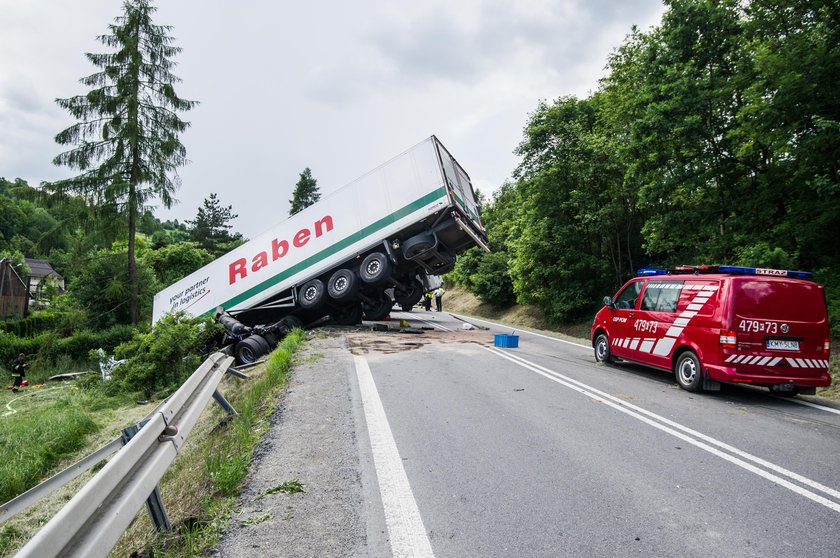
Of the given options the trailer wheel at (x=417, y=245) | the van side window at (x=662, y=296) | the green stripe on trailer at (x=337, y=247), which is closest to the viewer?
the van side window at (x=662, y=296)

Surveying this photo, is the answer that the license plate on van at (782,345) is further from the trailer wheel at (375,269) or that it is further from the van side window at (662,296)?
the trailer wheel at (375,269)

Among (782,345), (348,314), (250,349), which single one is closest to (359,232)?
(348,314)

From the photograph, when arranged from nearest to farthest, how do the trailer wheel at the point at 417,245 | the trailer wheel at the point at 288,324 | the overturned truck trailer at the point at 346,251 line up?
the overturned truck trailer at the point at 346,251, the trailer wheel at the point at 417,245, the trailer wheel at the point at 288,324

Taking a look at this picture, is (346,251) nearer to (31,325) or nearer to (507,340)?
(507,340)

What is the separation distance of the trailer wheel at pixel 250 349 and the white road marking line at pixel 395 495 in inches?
348

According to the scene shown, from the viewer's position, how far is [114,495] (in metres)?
2.29

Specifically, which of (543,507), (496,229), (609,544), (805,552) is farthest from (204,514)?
(496,229)

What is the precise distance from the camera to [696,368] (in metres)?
6.93

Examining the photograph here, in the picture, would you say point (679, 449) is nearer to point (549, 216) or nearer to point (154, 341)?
point (154, 341)

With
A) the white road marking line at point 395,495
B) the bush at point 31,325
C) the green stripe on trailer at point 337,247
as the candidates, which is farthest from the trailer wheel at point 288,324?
the bush at point 31,325

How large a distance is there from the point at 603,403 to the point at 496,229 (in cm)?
3016

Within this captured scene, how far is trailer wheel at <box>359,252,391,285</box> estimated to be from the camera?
1321 centimetres

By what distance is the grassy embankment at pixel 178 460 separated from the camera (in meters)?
2.88

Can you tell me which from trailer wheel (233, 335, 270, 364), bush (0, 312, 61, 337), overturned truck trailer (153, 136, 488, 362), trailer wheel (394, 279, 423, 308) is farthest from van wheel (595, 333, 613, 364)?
bush (0, 312, 61, 337)
